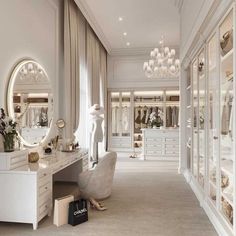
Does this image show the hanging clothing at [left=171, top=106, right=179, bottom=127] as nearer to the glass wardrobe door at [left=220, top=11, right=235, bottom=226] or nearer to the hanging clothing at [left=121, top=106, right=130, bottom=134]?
the hanging clothing at [left=121, top=106, right=130, bottom=134]

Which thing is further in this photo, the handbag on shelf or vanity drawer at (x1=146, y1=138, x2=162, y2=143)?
vanity drawer at (x1=146, y1=138, x2=162, y2=143)

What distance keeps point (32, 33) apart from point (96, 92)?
139 inches

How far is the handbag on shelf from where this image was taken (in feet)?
8.64

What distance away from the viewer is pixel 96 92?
7523 mm

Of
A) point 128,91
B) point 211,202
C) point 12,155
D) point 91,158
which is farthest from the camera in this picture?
point 128,91

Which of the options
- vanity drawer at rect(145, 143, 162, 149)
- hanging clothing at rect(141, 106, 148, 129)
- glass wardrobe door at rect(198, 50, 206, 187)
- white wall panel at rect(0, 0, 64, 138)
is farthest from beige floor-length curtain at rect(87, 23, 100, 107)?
glass wardrobe door at rect(198, 50, 206, 187)

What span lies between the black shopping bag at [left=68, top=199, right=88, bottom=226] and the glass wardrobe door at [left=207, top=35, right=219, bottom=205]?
5.42 ft

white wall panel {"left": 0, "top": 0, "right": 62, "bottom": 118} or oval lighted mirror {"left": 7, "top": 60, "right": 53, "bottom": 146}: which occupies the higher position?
white wall panel {"left": 0, "top": 0, "right": 62, "bottom": 118}

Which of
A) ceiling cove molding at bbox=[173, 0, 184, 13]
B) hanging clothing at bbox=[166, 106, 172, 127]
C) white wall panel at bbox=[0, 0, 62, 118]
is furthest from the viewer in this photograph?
hanging clothing at bbox=[166, 106, 172, 127]

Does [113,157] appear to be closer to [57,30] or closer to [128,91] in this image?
[57,30]

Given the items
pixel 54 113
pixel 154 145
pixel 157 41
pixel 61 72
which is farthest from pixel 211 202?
pixel 157 41

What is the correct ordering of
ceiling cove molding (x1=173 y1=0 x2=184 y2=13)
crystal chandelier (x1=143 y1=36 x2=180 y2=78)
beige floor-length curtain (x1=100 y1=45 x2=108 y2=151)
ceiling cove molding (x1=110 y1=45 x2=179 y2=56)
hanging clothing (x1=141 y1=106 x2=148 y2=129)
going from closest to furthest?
ceiling cove molding (x1=173 y1=0 x2=184 y2=13)
crystal chandelier (x1=143 y1=36 x2=180 y2=78)
beige floor-length curtain (x1=100 y1=45 x2=108 y2=151)
ceiling cove molding (x1=110 y1=45 x2=179 y2=56)
hanging clothing (x1=141 y1=106 x2=148 y2=129)

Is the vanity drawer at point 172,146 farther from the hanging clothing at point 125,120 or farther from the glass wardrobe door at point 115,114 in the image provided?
the glass wardrobe door at point 115,114

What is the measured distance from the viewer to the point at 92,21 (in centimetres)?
632
